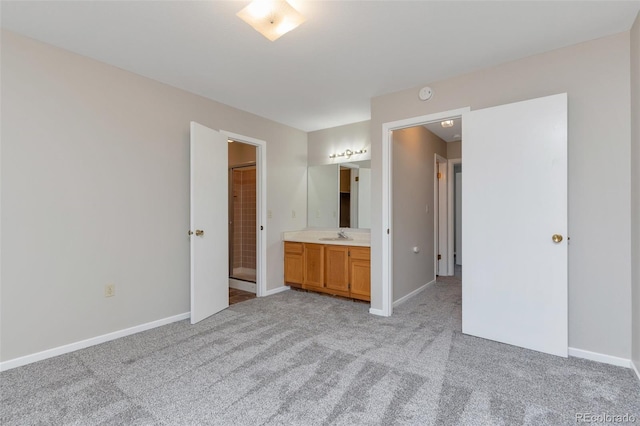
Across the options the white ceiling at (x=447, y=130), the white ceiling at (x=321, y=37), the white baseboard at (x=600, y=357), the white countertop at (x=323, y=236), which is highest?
the white ceiling at (x=321, y=37)

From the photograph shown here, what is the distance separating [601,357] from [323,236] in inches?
125

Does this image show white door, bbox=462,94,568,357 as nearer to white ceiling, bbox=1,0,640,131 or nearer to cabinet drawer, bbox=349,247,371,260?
white ceiling, bbox=1,0,640,131

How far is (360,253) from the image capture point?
12.6 ft

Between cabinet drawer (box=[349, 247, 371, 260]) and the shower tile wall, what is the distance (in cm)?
210

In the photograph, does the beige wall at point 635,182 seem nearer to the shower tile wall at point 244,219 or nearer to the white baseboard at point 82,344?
the white baseboard at point 82,344

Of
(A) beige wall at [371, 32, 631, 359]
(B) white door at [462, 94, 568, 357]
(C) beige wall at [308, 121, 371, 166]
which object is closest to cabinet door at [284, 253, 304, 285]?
(C) beige wall at [308, 121, 371, 166]

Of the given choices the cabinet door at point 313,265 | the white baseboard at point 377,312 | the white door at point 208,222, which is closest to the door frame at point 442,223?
the cabinet door at point 313,265

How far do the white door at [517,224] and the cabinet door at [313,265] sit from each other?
6.08ft

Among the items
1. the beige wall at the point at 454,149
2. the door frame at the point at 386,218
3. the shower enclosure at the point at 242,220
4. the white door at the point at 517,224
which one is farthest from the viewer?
the beige wall at the point at 454,149

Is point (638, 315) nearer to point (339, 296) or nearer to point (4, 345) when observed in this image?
point (339, 296)

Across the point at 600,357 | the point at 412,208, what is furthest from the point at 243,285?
the point at 600,357

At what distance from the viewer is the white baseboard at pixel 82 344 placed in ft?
7.37

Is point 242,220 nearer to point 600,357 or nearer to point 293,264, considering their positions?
point 293,264

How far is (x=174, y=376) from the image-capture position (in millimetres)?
2102
